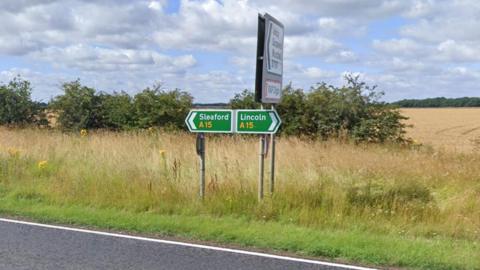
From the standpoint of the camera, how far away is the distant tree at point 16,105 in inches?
895

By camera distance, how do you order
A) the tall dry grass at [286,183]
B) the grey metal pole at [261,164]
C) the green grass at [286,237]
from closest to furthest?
the green grass at [286,237] → the tall dry grass at [286,183] → the grey metal pole at [261,164]

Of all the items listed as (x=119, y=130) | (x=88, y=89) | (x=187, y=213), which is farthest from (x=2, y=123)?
(x=187, y=213)

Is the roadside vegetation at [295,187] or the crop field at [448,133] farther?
the crop field at [448,133]

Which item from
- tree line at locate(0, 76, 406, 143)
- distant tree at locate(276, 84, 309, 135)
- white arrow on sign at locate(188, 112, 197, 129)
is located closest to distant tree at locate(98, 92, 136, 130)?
tree line at locate(0, 76, 406, 143)

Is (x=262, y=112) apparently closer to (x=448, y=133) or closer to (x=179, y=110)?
(x=179, y=110)

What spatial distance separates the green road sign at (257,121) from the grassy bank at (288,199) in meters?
1.13

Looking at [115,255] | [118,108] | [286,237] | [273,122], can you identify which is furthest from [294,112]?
[115,255]

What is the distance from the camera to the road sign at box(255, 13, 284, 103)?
8.19 m

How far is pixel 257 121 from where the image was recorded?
845cm

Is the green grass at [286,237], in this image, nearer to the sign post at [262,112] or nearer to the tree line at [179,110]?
the sign post at [262,112]

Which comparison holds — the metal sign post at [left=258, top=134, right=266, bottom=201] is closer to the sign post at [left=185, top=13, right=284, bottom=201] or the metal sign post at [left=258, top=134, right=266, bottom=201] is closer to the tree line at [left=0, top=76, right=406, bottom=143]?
the sign post at [left=185, top=13, right=284, bottom=201]

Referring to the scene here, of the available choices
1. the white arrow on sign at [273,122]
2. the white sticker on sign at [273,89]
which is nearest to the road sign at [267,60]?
the white sticker on sign at [273,89]

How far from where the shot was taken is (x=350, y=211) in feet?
26.6

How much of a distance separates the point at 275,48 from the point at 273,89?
70 cm
